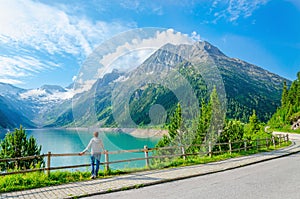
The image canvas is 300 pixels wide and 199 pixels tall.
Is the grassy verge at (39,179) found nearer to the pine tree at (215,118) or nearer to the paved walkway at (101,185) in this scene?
the paved walkway at (101,185)

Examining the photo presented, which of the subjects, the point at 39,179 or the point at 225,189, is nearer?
the point at 225,189

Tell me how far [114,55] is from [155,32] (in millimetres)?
2259

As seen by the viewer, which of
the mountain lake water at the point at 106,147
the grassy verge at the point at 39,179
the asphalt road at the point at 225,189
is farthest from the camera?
the mountain lake water at the point at 106,147

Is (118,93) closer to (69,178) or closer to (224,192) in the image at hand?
(69,178)

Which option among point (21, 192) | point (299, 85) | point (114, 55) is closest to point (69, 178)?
point (21, 192)

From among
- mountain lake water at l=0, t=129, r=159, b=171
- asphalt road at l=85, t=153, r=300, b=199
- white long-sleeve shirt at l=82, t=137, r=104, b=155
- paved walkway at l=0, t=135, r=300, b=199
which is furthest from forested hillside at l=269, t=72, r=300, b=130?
white long-sleeve shirt at l=82, t=137, r=104, b=155

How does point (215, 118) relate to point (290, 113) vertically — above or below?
below

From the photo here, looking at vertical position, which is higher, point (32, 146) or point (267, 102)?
point (267, 102)

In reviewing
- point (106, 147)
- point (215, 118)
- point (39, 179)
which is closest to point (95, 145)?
point (39, 179)

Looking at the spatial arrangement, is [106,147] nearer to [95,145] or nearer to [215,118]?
[215,118]

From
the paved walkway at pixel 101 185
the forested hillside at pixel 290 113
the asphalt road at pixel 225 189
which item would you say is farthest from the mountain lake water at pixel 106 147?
the forested hillside at pixel 290 113

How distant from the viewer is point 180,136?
31938 millimetres

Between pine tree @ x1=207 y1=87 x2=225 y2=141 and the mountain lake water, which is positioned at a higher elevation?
pine tree @ x1=207 y1=87 x2=225 y2=141

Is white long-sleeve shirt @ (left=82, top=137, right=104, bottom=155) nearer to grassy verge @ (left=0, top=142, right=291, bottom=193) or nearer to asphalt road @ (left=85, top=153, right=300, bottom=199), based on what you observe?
grassy verge @ (left=0, top=142, right=291, bottom=193)
